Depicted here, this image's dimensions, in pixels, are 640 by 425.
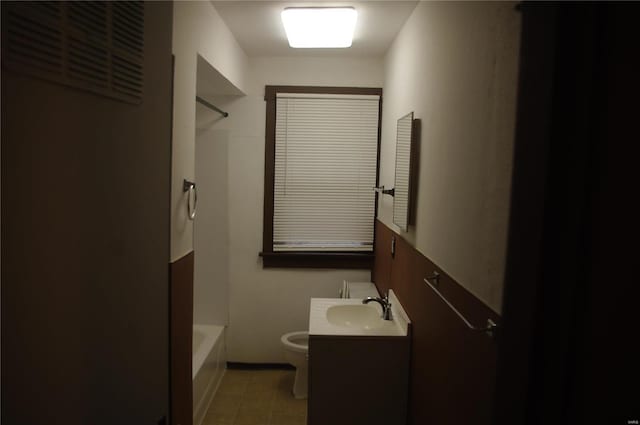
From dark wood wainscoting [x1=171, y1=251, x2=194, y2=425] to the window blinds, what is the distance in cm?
148

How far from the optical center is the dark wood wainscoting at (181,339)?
6.29 ft

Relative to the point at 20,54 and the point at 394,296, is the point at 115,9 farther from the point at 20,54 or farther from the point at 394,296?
the point at 394,296

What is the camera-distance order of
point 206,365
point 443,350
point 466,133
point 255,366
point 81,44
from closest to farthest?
point 81,44
point 466,133
point 443,350
point 206,365
point 255,366

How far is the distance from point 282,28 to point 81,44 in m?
2.14

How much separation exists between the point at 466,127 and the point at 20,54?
1256 millimetres

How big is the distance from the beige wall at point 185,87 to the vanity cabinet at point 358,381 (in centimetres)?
91

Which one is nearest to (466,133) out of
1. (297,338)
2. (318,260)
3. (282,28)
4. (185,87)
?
(185,87)

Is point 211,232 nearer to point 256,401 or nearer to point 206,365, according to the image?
point 206,365

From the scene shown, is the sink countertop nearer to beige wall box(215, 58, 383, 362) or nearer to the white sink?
the white sink

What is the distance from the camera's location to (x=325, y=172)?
11.6 ft

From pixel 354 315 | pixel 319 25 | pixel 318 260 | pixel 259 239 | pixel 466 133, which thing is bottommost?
pixel 354 315

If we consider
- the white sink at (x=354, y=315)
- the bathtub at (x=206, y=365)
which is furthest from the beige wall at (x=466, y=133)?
the bathtub at (x=206, y=365)

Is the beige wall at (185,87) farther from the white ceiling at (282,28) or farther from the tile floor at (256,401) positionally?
the tile floor at (256,401)

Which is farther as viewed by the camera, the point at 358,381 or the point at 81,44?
A: the point at 358,381
